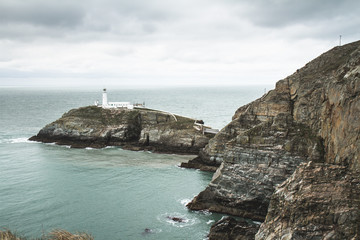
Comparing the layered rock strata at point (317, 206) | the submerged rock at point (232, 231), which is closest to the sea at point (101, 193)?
the submerged rock at point (232, 231)

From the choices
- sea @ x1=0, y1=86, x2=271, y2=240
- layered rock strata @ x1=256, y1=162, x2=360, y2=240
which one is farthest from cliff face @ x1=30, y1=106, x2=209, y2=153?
layered rock strata @ x1=256, y1=162, x2=360, y2=240

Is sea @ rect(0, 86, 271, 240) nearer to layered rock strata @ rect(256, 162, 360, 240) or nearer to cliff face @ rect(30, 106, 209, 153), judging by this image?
cliff face @ rect(30, 106, 209, 153)

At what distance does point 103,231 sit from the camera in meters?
25.8

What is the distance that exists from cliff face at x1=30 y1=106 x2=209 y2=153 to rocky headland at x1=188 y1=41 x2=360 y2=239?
34.5 feet

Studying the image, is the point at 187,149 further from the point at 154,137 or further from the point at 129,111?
the point at 129,111

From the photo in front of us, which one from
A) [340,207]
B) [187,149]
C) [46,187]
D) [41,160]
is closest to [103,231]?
[46,187]

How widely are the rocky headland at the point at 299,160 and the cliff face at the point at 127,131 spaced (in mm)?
10512

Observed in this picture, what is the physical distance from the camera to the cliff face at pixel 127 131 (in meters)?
57.1

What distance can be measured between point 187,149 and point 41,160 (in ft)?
79.1

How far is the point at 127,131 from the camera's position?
63.5 metres

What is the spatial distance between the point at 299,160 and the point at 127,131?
4303 centimetres

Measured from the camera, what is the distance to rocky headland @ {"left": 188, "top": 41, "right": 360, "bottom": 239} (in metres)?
15.7

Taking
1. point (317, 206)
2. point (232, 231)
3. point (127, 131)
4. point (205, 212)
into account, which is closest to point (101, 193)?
point (205, 212)

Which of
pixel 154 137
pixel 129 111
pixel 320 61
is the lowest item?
pixel 154 137
